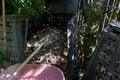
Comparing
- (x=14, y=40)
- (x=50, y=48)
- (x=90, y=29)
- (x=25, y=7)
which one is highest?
(x=25, y=7)

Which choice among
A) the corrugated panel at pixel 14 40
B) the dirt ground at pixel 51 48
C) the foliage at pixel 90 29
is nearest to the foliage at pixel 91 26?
the foliage at pixel 90 29

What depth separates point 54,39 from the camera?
4.53m

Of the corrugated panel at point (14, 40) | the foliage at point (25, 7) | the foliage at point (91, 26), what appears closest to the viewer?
the foliage at point (91, 26)

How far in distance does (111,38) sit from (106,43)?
11cm

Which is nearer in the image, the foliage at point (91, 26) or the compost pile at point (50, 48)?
the foliage at point (91, 26)

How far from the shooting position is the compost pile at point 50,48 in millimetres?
4020

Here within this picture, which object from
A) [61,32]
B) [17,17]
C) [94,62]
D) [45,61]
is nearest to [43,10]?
[61,32]

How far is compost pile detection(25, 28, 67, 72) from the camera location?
4020 millimetres

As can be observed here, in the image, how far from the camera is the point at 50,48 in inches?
168

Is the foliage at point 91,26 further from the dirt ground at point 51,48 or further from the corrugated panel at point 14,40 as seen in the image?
the corrugated panel at point 14,40

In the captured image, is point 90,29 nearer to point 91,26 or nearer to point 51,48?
point 91,26

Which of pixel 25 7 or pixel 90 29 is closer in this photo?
pixel 90 29

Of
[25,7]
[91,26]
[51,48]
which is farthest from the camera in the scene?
[25,7]

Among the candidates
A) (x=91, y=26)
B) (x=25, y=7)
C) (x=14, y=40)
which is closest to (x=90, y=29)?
(x=91, y=26)
